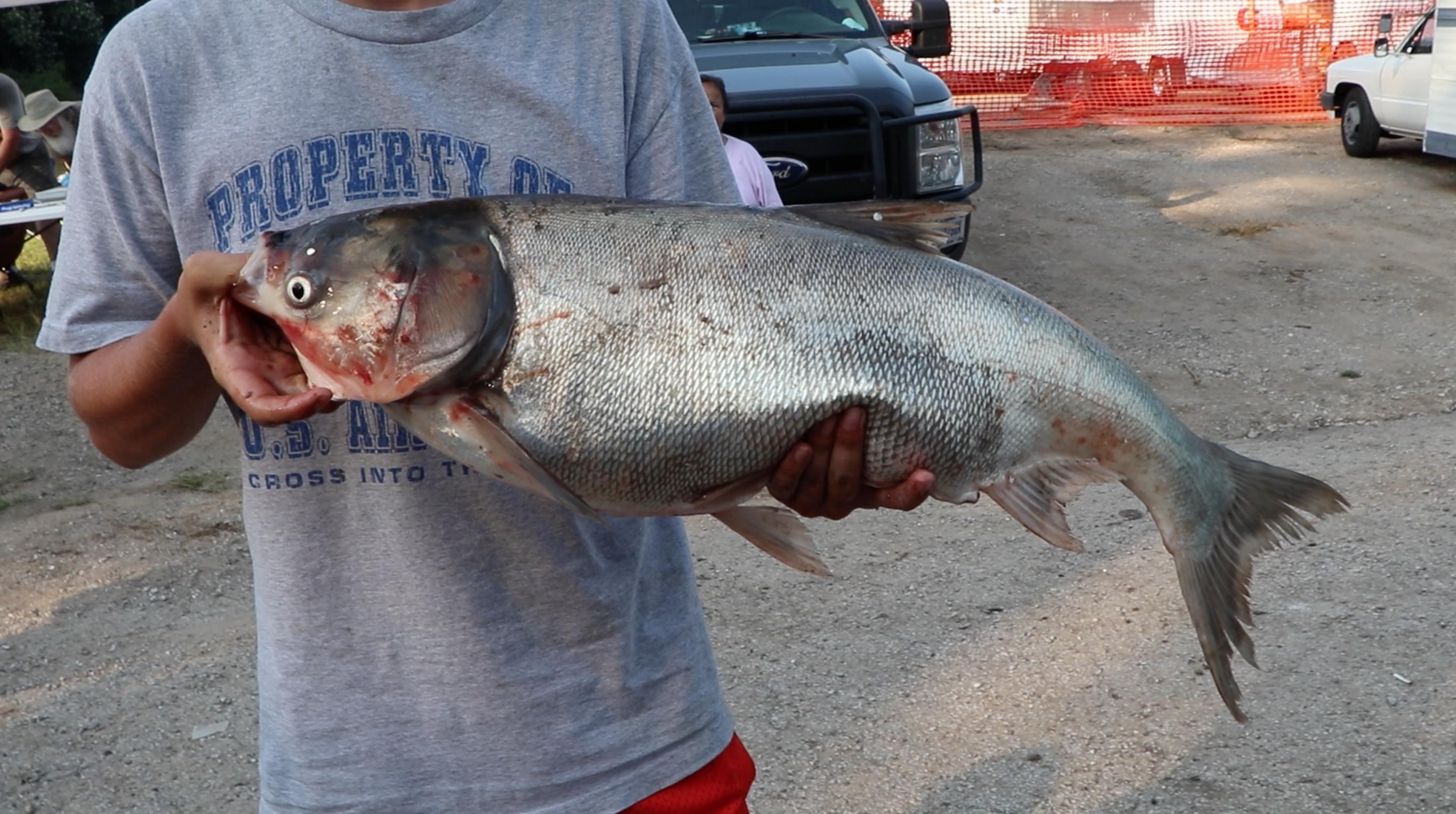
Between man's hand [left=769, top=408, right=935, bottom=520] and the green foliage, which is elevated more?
the green foliage

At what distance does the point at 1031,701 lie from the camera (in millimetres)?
4141

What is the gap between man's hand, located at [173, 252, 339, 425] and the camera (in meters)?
1.47

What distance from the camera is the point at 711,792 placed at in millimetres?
1910

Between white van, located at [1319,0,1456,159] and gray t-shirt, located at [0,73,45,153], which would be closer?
gray t-shirt, located at [0,73,45,153]

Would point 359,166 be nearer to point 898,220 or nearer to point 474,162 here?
point 474,162

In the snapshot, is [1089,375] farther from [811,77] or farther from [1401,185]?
[1401,185]

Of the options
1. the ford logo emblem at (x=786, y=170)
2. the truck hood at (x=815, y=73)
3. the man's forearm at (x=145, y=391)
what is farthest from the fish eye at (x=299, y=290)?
the truck hood at (x=815, y=73)

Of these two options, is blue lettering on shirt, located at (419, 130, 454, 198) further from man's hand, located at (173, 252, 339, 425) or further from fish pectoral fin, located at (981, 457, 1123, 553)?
fish pectoral fin, located at (981, 457, 1123, 553)

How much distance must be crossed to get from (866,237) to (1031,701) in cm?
265

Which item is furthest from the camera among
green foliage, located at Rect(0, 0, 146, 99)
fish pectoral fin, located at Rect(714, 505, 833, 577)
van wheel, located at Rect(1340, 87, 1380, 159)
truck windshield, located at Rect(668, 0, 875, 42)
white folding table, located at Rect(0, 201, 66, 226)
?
green foliage, located at Rect(0, 0, 146, 99)

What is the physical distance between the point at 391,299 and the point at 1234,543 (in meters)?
1.34

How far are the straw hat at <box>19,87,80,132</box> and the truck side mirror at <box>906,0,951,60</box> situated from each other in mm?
6890

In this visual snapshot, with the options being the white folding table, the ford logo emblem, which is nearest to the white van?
the ford logo emblem

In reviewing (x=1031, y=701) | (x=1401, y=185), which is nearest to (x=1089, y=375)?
(x=1031, y=701)
